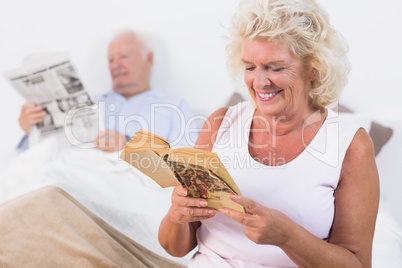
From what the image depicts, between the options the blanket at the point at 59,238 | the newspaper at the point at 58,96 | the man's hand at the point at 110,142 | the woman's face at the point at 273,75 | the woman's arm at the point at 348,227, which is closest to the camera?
the woman's arm at the point at 348,227

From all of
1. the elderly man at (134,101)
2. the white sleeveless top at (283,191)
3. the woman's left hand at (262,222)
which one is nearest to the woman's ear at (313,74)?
the white sleeveless top at (283,191)

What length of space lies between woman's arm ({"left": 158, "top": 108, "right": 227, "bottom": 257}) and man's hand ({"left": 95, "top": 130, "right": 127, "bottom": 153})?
1207mm

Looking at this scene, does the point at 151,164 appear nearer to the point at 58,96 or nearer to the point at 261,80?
the point at 261,80

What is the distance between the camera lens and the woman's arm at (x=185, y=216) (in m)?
0.98

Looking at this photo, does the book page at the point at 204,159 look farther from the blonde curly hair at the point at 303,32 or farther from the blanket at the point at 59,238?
the blanket at the point at 59,238

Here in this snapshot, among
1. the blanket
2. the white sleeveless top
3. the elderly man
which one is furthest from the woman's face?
the elderly man

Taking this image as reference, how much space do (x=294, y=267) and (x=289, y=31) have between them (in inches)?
21.9

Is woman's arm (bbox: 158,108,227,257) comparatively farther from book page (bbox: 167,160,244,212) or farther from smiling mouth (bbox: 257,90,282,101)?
smiling mouth (bbox: 257,90,282,101)

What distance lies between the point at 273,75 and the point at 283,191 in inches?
10.8

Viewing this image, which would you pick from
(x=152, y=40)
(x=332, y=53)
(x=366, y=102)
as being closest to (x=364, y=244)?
(x=332, y=53)

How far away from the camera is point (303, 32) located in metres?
1.06

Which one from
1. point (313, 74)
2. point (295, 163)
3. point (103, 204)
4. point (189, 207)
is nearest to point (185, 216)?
point (189, 207)

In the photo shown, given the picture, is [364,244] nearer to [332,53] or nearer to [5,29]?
[332,53]

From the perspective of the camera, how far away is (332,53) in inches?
44.2
